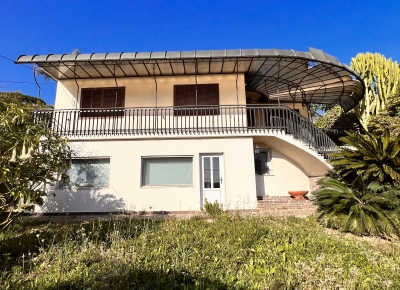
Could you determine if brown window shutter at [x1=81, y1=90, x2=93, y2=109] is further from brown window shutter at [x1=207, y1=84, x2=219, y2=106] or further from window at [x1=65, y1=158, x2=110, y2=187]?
brown window shutter at [x1=207, y1=84, x2=219, y2=106]

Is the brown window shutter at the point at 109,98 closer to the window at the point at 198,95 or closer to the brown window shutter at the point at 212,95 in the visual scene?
the window at the point at 198,95

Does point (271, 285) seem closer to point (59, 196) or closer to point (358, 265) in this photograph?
point (358, 265)

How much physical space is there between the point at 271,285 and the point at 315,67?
27.3ft

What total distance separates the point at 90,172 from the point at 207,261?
729 centimetres

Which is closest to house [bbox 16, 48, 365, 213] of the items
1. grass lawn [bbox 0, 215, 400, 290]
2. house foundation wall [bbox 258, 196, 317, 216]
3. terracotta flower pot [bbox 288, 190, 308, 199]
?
house foundation wall [bbox 258, 196, 317, 216]

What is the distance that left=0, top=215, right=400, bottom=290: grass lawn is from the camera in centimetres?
334

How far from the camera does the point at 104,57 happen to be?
9086mm

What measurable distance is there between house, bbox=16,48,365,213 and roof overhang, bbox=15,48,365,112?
0.04 m

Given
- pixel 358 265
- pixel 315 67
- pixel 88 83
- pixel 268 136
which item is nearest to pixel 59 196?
pixel 88 83

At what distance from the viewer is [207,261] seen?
3.98 metres

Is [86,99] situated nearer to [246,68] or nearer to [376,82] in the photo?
[246,68]

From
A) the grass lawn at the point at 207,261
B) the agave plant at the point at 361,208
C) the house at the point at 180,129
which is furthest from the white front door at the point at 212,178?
the grass lawn at the point at 207,261

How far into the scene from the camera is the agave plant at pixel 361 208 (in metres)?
5.73

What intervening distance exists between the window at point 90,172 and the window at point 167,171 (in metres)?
1.49
